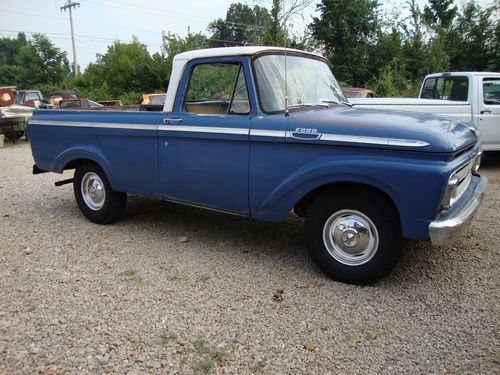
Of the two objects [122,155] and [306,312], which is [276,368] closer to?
[306,312]

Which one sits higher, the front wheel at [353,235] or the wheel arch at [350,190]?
the wheel arch at [350,190]

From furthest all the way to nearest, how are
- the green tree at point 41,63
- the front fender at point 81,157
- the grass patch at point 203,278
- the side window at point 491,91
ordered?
the green tree at point 41,63
the side window at point 491,91
the front fender at point 81,157
the grass patch at point 203,278

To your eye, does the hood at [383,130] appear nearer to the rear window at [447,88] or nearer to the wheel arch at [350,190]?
the wheel arch at [350,190]

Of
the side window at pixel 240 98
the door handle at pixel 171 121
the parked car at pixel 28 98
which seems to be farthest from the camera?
the parked car at pixel 28 98

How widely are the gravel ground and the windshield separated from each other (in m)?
1.48

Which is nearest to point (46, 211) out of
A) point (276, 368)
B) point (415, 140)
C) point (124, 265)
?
point (124, 265)

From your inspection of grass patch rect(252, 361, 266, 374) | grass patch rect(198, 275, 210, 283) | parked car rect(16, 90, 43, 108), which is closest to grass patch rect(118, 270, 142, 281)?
grass patch rect(198, 275, 210, 283)

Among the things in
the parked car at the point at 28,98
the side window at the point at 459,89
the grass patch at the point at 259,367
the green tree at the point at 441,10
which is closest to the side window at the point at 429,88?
the side window at the point at 459,89

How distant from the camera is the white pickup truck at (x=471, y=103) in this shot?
25.1 feet

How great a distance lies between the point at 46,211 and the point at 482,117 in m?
7.45

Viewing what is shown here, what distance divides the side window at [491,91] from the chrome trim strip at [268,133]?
6.19 meters

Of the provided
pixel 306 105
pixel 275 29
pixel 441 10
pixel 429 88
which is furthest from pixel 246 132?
pixel 441 10

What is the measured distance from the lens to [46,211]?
6.10 meters

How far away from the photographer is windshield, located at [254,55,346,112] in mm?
3955
